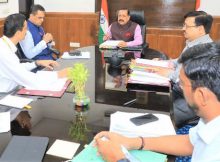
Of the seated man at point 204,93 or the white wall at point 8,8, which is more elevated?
the white wall at point 8,8

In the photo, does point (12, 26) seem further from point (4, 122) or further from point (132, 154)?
point (132, 154)

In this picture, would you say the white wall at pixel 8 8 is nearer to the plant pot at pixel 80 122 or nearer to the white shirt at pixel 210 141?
the plant pot at pixel 80 122

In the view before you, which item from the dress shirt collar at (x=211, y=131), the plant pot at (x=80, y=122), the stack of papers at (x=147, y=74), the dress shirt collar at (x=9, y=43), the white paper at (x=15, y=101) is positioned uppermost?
the dress shirt collar at (x=9, y=43)

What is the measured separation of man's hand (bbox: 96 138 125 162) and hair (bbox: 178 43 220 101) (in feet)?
1.21

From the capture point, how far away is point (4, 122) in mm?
1304

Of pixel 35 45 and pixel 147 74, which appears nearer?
pixel 147 74

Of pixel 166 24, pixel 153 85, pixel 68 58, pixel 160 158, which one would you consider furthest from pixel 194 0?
pixel 160 158

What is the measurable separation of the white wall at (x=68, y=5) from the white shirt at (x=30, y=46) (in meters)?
1.95

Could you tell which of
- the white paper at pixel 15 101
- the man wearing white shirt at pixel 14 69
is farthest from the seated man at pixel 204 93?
the man wearing white shirt at pixel 14 69

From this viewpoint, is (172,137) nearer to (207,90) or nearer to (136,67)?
(207,90)

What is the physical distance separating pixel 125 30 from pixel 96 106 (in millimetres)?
2337

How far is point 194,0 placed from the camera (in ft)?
14.8

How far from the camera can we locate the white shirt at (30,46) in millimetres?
3049

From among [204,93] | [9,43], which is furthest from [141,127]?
[9,43]
